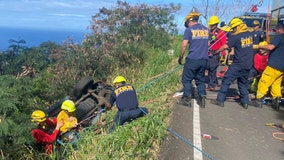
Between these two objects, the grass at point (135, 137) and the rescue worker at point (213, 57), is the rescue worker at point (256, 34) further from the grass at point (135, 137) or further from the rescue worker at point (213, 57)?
the grass at point (135, 137)

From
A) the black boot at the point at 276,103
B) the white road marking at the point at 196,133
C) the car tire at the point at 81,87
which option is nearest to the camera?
the white road marking at the point at 196,133

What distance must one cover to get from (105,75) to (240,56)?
593cm

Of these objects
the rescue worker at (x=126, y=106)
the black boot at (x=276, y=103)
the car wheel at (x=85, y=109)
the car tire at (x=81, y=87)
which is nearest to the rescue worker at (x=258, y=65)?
the black boot at (x=276, y=103)

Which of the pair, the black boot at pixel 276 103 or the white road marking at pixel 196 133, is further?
the black boot at pixel 276 103

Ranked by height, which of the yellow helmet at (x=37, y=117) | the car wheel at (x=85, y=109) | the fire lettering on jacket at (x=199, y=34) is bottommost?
the car wheel at (x=85, y=109)

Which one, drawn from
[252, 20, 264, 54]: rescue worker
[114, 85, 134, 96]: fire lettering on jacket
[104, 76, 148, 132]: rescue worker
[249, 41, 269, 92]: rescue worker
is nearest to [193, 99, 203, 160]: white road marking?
[104, 76, 148, 132]: rescue worker

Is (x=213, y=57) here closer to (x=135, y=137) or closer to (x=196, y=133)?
(x=196, y=133)

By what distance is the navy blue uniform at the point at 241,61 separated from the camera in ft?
23.0

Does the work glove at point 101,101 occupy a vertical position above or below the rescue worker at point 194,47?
below

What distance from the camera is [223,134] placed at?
578 centimetres

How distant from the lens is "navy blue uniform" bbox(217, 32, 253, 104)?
7.02 meters

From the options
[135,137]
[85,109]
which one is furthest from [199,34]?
[85,109]

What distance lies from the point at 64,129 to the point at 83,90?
2.40m

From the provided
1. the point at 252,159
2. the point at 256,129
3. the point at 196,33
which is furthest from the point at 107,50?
the point at 252,159
